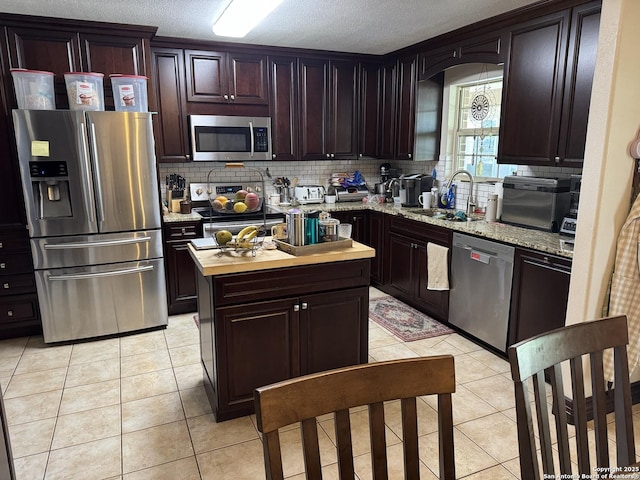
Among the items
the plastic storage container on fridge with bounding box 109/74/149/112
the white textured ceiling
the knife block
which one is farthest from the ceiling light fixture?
the knife block

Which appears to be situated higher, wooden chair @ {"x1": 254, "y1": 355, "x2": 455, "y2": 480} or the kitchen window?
the kitchen window

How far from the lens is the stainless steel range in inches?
157

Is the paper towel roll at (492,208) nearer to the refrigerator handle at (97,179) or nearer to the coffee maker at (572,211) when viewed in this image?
the coffee maker at (572,211)

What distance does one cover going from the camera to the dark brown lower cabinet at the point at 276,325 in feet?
7.65

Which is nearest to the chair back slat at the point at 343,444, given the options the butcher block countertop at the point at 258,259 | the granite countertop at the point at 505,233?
the butcher block countertop at the point at 258,259

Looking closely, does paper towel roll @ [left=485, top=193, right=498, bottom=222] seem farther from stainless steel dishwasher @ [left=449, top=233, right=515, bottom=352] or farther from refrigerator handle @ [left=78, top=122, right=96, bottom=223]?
refrigerator handle @ [left=78, top=122, right=96, bottom=223]

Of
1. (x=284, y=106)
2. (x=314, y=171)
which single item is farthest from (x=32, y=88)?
(x=314, y=171)

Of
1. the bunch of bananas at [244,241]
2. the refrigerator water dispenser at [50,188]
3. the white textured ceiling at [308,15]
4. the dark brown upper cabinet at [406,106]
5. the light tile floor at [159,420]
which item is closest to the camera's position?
the light tile floor at [159,420]

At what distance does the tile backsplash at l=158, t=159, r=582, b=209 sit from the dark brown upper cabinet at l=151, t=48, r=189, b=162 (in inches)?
10.3

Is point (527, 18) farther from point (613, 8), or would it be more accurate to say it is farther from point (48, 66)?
point (48, 66)

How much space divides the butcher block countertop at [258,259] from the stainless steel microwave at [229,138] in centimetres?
187

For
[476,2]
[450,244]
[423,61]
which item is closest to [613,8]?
[476,2]

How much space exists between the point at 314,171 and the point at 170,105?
5.59 feet

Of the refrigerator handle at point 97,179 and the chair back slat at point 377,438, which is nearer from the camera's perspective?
the chair back slat at point 377,438
